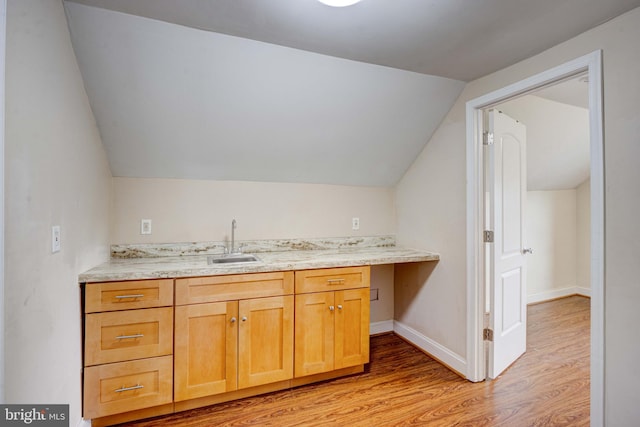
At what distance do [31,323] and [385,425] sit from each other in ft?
5.89

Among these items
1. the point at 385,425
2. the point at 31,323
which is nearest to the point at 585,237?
the point at 385,425

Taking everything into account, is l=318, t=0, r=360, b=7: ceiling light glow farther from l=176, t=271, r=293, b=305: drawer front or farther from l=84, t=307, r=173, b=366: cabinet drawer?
l=84, t=307, r=173, b=366: cabinet drawer

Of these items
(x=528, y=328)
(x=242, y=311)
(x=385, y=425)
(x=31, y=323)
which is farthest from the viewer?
(x=528, y=328)

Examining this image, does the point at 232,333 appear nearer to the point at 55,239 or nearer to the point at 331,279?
the point at 331,279

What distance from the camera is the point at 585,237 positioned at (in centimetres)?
439

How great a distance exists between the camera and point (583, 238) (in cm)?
442

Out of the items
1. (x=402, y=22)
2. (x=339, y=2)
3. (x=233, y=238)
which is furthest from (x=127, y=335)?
(x=402, y=22)

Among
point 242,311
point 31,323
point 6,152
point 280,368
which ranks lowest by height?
point 280,368

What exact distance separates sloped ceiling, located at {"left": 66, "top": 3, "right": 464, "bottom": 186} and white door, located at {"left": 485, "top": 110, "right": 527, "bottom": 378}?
1.79ft

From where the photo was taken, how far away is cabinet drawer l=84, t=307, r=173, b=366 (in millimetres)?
1721

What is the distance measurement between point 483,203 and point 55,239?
2.51 m

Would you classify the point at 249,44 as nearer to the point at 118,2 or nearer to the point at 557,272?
the point at 118,2

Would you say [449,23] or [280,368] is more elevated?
[449,23]

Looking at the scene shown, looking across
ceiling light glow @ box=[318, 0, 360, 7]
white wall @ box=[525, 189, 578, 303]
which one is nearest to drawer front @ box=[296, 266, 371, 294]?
ceiling light glow @ box=[318, 0, 360, 7]
